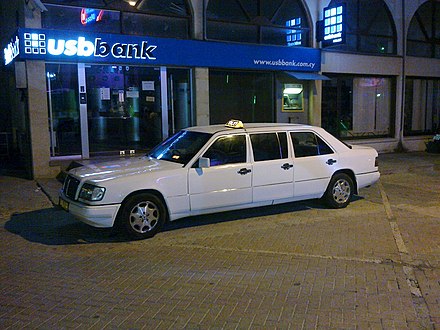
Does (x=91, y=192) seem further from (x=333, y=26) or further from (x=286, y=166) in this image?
(x=333, y=26)

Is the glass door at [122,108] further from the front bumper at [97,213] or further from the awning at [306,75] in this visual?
the front bumper at [97,213]

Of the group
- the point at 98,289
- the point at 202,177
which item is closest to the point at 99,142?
the point at 202,177

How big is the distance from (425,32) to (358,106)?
4890mm

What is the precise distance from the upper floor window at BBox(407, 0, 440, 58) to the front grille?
1632 cm

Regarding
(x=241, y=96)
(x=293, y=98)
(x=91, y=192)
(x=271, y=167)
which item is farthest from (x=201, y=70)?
(x=91, y=192)

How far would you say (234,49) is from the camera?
1417 cm

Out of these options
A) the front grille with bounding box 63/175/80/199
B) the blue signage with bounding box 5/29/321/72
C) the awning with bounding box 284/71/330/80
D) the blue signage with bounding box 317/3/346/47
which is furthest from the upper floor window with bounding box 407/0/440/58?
the front grille with bounding box 63/175/80/199

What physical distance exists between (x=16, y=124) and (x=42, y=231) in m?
10.3

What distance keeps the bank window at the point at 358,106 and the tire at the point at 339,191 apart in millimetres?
8447

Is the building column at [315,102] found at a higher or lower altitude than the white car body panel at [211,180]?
higher

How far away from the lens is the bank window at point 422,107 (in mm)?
19719

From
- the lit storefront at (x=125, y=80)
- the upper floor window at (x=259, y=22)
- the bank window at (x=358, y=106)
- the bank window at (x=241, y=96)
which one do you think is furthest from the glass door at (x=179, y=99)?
the bank window at (x=358, y=106)

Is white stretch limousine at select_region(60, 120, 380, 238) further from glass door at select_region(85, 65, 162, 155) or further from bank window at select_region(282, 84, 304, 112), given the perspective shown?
bank window at select_region(282, 84, 304, 112)

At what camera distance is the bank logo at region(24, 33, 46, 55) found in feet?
36.5
